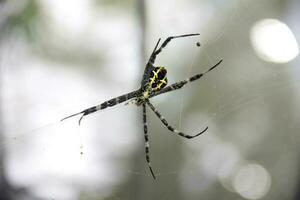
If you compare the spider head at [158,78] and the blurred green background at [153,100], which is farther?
the blurred green background at [153,100]

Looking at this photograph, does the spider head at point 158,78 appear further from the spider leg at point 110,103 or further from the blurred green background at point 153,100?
the blurred green background at point 153,100

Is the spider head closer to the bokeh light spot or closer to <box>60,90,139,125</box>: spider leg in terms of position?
<box>60,90,139,125</box>: spider leg

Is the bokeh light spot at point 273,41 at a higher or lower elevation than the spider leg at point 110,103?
higher

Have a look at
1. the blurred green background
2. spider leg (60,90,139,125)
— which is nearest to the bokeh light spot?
the blurred green background

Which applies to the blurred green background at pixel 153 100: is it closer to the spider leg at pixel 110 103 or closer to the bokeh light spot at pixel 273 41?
the bokeh light spot at pixel 273 41

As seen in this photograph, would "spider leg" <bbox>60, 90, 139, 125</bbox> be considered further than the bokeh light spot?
No

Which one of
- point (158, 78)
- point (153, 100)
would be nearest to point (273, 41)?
point (153, 100)

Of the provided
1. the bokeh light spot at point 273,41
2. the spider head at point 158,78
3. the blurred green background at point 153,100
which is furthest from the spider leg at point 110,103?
the bokeh light spot at point 273,41

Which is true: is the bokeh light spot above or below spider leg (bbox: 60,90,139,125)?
above

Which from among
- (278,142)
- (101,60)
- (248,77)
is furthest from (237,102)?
(101,60)
